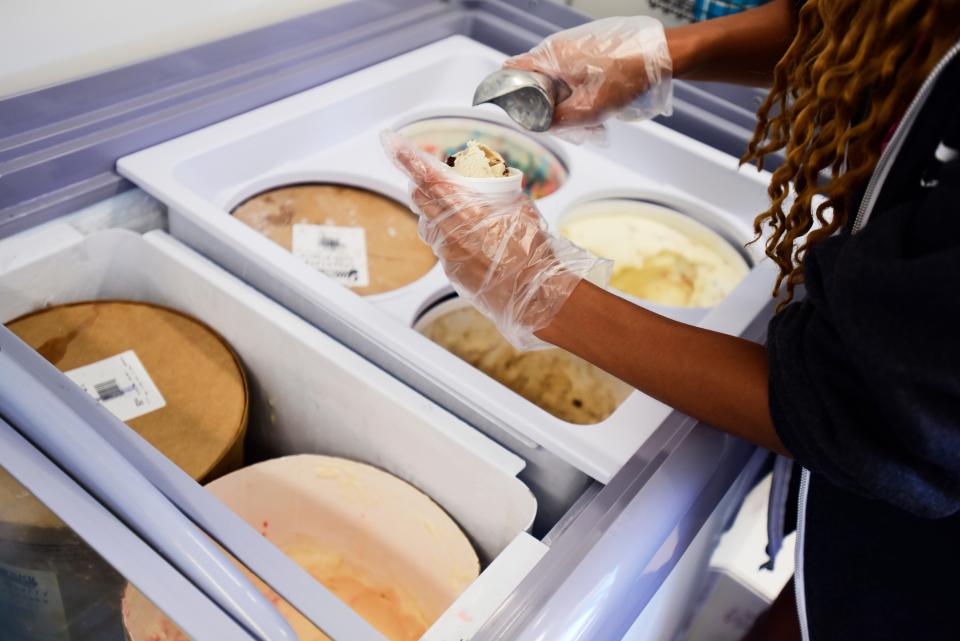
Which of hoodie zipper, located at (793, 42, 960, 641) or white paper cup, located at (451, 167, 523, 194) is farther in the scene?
white paper cup, located at (451, 167, 523, 194)

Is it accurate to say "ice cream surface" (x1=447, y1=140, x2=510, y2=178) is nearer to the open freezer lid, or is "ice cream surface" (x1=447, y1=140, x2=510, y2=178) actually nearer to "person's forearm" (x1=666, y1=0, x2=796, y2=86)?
"person's forearm" (x1=666, y1=0, x2=796, y2=86)

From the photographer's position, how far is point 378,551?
1071 mm

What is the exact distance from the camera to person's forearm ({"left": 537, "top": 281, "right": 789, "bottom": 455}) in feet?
2.49

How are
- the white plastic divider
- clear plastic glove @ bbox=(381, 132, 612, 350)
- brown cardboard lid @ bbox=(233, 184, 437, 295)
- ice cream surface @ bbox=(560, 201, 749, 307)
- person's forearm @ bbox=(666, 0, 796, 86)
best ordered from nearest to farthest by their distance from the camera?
clear plastic glove @ bbox=(381, 132, 612, 350) → the white plastic divider → person's forearm @ bbox=(666, 0, 796, 86) → brown cardboard lid @ bbox=(233, 184, 437, 295) → ice cream surface @ bbox=(560, 201, 749, 307)

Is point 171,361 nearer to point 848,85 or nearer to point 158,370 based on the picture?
point 158,370

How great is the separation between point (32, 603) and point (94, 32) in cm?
85

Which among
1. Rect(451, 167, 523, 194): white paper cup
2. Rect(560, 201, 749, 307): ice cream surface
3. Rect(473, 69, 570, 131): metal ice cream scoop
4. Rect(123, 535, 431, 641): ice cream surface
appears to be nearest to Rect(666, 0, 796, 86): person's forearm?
Rect(473, 69, 570, 131): metal ice cream scoop

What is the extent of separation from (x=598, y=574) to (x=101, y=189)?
923mm

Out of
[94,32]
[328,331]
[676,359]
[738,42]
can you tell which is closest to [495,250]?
[676,359]

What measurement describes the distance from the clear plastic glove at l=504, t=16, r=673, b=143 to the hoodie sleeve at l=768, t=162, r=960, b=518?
0.58 metres

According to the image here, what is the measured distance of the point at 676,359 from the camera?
79 centimetres

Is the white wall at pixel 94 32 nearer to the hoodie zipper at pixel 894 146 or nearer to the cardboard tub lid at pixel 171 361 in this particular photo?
the cardboard tub lid at pixel 171 361

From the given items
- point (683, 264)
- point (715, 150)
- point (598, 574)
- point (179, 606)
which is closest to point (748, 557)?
point (683, 264)

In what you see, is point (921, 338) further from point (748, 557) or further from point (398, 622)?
point (748, 557)
